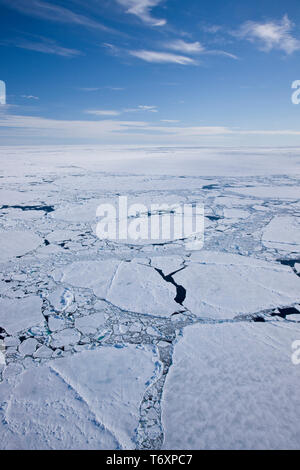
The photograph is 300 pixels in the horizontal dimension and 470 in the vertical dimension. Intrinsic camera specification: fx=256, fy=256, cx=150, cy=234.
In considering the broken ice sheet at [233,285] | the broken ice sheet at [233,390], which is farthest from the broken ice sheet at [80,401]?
the broken ice sheet at [233,285]

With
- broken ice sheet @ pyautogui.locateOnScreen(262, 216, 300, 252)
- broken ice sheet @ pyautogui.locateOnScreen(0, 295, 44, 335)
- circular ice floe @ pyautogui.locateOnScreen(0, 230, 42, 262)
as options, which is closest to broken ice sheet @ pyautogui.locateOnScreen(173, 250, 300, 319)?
broken ice sheet @ pyautogui.locateOnScreen(262, 216, 300, 252)

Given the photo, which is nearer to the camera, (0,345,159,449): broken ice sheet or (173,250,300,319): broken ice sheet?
(0,345,159,449): broken ice sheet

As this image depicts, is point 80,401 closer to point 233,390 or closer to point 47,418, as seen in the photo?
point 47,418

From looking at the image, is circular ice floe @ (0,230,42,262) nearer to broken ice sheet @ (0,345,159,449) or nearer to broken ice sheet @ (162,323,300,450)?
broken ice sheet @ (0,345,159,449)

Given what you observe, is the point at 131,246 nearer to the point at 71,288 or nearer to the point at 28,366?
the point at 71,288

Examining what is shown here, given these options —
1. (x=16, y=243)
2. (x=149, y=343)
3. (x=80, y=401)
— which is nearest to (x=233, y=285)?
(x=149, y=343)

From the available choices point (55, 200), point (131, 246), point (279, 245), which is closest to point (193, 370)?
point (131, 246)

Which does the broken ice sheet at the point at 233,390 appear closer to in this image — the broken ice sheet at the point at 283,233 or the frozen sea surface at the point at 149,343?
the frozen sea surface at the point at 149,343
